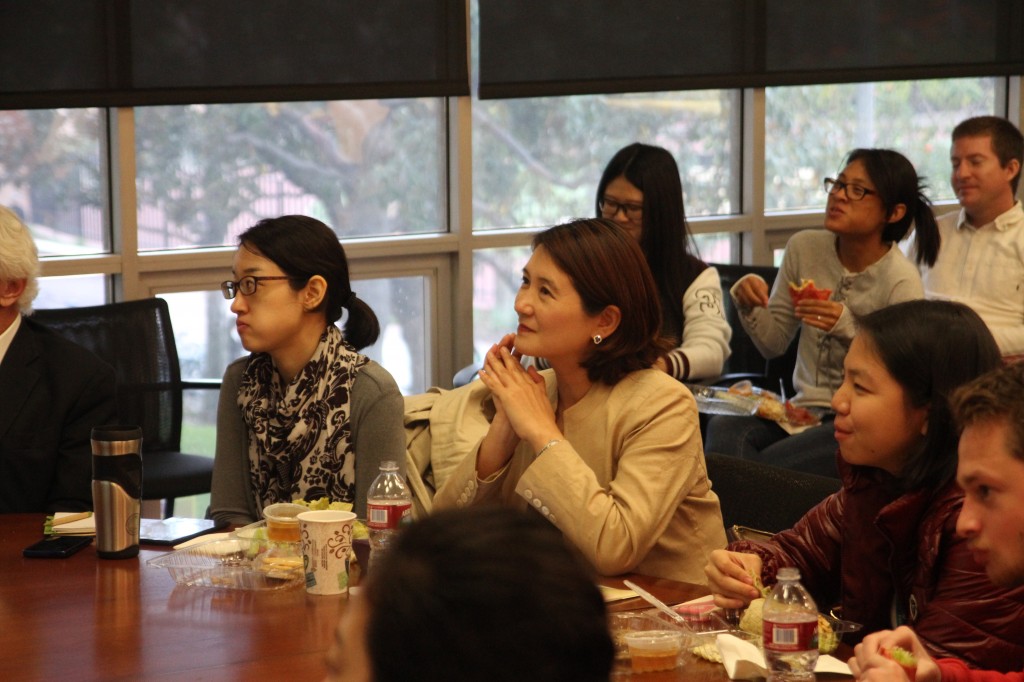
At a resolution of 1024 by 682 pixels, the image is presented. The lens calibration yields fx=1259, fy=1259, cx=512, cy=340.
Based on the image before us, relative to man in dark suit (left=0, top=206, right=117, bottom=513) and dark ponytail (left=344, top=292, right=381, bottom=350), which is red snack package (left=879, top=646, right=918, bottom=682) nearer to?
dark ponytail (left=344, top=292, right=381, bottom=350)

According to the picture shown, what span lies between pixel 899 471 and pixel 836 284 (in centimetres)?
245

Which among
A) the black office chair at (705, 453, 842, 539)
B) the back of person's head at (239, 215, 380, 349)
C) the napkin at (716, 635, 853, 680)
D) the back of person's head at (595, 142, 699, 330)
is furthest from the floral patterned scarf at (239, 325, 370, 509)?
the back of person's head at (595, 142, 699, 330)

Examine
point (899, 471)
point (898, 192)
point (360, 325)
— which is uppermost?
point (898, 192)

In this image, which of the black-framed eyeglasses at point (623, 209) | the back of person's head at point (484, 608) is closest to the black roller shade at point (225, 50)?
the black-framed eyeglasses at point (623, 209)

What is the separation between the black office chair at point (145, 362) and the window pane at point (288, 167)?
0.50 m

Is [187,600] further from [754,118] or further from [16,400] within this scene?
[754,118]

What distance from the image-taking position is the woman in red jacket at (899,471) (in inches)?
81.6

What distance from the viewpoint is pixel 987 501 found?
→ 1.74 m

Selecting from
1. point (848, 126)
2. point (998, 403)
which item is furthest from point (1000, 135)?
point (998, 403)

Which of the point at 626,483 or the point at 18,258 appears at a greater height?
the point at 18,258

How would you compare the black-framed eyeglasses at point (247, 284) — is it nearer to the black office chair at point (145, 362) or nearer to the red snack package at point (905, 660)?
the black office chair at point (145, 362)

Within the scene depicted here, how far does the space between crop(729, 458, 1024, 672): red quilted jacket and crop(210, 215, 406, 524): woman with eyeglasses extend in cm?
96

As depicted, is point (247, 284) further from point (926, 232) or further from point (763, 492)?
point (926, 232)

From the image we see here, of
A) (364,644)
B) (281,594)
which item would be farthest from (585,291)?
(364,644)
